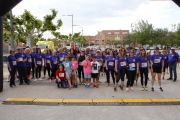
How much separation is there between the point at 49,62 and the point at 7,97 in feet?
11.2

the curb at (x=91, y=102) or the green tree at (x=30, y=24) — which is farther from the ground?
the green tree at (x=30, y=24)

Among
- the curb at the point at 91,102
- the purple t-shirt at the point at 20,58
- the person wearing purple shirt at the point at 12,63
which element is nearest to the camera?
the curb at the point at 91,102

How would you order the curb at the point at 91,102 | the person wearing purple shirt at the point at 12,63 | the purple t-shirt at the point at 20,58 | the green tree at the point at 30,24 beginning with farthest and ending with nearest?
the green tree at the point at 30,24 → the purple t-shirt at the point at 20,58 → the person wearing purple shirt at the point at 12,63 → the curb at the point at 91,102

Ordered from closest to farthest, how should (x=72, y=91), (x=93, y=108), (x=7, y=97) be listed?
(x=93, y=108), (x=7, y=97), (x=72, y=91)

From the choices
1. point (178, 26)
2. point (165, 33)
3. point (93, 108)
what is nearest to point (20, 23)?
point (93, 108)

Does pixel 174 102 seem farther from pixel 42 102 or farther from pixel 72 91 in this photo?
pixel 42 102

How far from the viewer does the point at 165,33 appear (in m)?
61.3

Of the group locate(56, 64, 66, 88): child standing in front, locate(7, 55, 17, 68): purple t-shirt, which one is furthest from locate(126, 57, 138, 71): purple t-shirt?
locate(7, 55, 17, 68): purple t-shirt

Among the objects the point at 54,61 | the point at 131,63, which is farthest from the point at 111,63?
the point at 54,61

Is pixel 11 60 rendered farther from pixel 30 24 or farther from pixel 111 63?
pixel 30 24

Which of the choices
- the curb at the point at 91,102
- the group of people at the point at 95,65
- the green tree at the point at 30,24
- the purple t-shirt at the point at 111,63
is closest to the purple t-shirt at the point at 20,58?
the group of people at the point at 95,65

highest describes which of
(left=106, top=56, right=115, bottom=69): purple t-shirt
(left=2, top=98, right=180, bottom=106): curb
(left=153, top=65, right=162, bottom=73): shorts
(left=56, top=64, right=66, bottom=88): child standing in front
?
(left=106, top=56, right=115, bottom=69): purple t-shirt

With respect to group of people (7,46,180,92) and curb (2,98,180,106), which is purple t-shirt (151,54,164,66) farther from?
curb (2,98,180,106)

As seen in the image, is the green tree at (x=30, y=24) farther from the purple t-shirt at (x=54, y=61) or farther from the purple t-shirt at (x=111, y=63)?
the purple t-shirt at (x=111, y=63)
